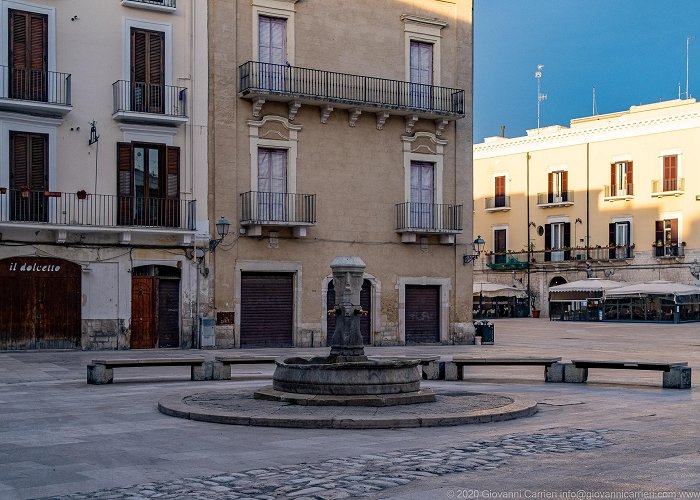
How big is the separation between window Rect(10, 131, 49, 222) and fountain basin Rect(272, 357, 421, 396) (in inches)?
574

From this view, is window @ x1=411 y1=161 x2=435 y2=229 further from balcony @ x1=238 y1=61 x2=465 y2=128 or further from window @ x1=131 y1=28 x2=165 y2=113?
window @ x1=131 y1=28 x2=165 y2=113

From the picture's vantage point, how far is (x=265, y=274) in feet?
96.4

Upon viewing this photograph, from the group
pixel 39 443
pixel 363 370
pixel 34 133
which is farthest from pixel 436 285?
pixel 39 443

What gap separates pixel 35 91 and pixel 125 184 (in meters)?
3.49

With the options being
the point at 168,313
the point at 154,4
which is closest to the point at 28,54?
the point at 154,4

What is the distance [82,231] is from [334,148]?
28.4ft

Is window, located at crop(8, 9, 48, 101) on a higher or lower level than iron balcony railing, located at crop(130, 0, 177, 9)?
lower

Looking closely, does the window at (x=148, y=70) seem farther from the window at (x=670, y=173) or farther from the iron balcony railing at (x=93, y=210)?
the window at (x=670, y=173)

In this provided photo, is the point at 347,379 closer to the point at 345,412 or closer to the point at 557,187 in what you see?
Result: the point at 345,412

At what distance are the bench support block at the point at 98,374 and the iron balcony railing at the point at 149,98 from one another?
11.4m

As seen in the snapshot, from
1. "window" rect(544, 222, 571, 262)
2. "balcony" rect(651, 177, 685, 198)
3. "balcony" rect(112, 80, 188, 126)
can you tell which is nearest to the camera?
"balcony" rect(112, 80, 188, 126)

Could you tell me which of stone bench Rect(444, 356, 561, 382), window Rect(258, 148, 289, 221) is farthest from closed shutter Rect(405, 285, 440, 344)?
stone bench Rect(444, 356, 561, 382)

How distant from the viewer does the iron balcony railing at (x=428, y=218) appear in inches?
1246

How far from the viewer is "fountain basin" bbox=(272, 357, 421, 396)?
12.7 m
